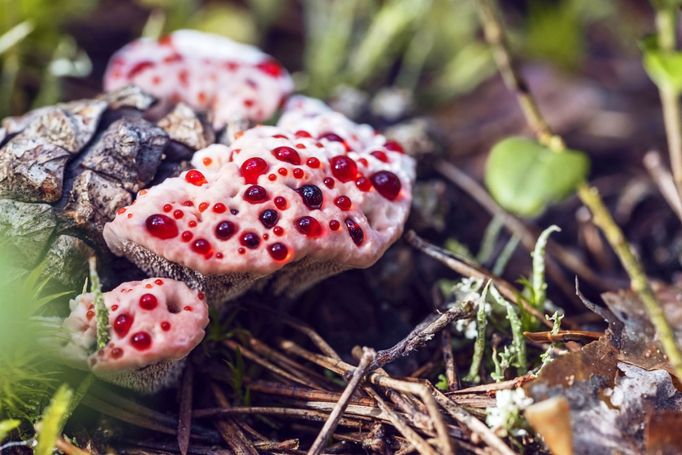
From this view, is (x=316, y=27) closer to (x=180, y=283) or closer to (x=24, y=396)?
(x=180, y=283)

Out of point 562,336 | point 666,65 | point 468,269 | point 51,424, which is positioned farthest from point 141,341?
point 666,65

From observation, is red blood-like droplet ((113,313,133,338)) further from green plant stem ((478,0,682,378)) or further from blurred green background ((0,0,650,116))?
blurred green background ((0,0,650,116))

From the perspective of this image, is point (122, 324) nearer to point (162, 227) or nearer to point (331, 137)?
point (162, 227)

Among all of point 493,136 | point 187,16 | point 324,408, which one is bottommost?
point 324,408

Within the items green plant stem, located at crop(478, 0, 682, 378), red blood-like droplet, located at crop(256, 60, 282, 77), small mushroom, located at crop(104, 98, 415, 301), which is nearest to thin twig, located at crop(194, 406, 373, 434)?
small mushroom, located at crop(104, 98, 415, 301)

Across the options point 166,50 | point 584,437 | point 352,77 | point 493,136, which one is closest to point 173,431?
point 584,437

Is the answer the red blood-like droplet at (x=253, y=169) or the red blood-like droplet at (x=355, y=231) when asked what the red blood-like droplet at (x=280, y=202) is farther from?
the red blood-like droplet at (x=355, y=231)
